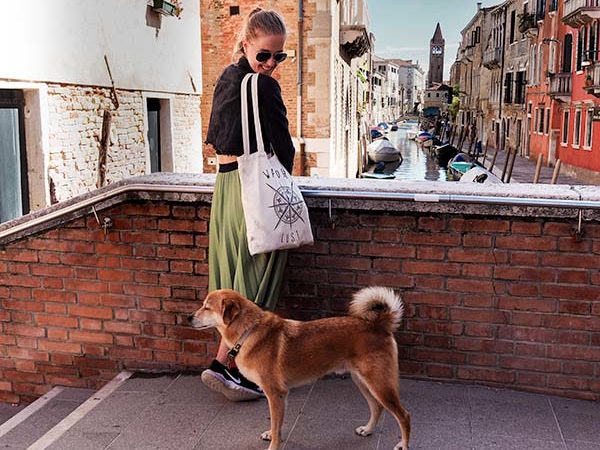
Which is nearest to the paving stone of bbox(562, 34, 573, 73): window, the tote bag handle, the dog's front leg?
the dog's front leg

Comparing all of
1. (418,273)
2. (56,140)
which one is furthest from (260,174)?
(56,140)

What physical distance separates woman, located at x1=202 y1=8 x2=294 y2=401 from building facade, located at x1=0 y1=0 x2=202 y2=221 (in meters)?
4.85

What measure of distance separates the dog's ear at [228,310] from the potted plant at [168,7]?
9152mm

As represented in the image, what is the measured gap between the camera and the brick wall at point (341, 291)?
3.66 m

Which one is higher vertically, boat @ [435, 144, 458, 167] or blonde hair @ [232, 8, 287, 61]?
blonde hair @ [232, 8, 287, 61]

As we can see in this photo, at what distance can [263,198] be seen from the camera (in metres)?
3.41

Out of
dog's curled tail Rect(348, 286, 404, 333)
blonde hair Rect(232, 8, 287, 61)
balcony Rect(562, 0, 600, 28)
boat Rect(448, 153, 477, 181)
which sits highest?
balcony Rect(562, 0, 600, 28)

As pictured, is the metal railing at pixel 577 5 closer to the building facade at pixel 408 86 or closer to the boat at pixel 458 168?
the boat at pixel 458 168

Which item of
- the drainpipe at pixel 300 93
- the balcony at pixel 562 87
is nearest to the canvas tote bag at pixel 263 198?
the drainpipe at pixel 300 93

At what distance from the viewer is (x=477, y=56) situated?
213 feet

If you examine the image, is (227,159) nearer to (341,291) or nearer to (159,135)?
(341,291)

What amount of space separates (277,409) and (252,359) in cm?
25

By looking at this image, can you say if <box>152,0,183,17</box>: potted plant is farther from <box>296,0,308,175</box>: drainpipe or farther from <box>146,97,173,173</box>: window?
<box>296,0,308,175</box>: drainpipe

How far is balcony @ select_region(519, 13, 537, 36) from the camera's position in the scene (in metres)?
37.6
